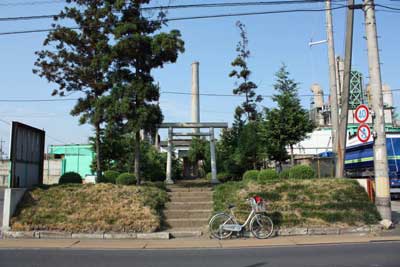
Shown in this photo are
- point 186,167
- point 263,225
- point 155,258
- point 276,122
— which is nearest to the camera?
point 155,258

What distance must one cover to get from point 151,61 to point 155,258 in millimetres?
10518

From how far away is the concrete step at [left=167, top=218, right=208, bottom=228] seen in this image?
13633mm

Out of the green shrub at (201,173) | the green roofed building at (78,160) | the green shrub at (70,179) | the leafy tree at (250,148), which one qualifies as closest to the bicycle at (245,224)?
the green shrub at (70,179)

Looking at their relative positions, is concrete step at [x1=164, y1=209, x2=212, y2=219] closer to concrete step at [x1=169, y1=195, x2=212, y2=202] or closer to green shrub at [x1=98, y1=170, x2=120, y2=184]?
concrete step at [x1=169, y1=195, x2=212, y2=202]

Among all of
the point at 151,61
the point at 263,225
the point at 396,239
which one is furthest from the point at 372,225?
the point at 151,61

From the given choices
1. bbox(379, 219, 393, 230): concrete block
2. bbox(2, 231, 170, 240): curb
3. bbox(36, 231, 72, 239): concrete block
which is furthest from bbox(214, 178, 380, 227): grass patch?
bbox(36, 231, 72, 239): concrete block

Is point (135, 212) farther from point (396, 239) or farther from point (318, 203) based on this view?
point (396, 239)

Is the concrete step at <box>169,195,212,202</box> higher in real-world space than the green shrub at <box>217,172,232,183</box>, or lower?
lower

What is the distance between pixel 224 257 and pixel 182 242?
2.70m

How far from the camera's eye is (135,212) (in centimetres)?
1339

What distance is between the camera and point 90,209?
13.6 m

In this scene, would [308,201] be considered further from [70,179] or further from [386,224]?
[70,179]

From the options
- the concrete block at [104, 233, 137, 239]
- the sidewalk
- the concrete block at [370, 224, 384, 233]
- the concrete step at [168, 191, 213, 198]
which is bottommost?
the sidewalk

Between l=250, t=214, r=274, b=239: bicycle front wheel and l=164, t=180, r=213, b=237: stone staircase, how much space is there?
1718 millimetres
